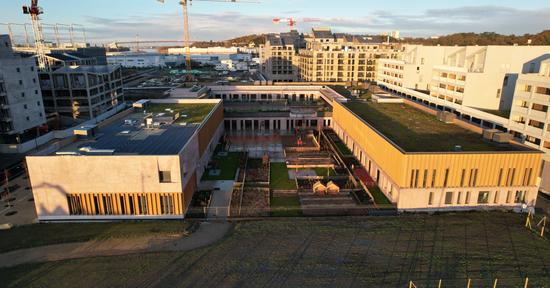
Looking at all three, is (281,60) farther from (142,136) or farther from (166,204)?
(166,204)

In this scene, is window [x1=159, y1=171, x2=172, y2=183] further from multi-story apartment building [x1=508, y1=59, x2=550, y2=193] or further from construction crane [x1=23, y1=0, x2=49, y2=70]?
construction crane [x1=23, y1=0, x2=49, y2=70]

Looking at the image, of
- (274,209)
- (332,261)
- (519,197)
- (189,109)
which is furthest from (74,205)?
(519,197)

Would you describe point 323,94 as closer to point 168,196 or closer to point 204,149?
point 204,149

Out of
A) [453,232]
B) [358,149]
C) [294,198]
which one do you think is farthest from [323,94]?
[453,232]

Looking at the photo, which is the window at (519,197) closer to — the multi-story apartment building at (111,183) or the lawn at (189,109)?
the multi-story apartment building at (111,183)

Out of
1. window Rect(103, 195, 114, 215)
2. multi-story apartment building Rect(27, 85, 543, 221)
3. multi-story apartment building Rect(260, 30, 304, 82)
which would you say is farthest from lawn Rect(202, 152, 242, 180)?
multi-story apartment building Rect(260, 30, 304, 82)

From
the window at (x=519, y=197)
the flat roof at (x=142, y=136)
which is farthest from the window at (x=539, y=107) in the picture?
the flat roof at (x=142, y=136)

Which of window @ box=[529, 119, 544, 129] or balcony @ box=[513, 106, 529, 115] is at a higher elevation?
balcony @ box=[513, 106, 529, 115]
